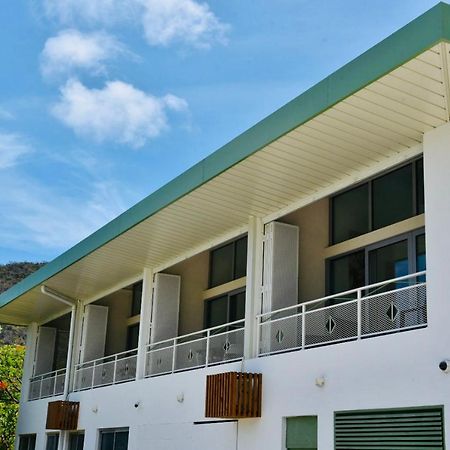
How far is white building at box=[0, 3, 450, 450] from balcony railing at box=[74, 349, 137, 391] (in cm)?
7

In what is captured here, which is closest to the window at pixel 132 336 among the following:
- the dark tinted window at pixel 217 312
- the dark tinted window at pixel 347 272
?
the dark tinted window at pixel 217 312

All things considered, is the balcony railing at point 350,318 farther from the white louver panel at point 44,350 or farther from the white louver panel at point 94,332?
the white louver panel at point 44,350

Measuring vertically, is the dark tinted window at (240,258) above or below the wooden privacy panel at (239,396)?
above

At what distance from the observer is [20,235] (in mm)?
77500

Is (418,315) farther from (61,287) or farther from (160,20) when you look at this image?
(160,20)

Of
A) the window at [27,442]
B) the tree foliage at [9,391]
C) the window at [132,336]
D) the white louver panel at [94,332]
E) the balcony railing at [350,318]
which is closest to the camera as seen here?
the balcony railing at [350,318]

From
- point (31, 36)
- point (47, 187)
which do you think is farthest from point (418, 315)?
point (47, 187)

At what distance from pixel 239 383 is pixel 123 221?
4134 millimetres

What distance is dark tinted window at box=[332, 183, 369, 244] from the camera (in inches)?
546

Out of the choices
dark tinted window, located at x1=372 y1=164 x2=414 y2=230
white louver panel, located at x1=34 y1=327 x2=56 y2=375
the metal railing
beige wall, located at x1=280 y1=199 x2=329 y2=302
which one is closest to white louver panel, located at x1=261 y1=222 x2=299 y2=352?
beige wall, located at x1=280 y1=199 x2=329 y2=302

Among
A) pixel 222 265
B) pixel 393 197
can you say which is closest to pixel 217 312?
pixel 222 265

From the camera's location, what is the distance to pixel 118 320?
2261cm

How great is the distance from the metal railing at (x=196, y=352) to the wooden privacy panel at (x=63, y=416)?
3298mm

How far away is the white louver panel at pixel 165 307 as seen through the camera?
700 inches
